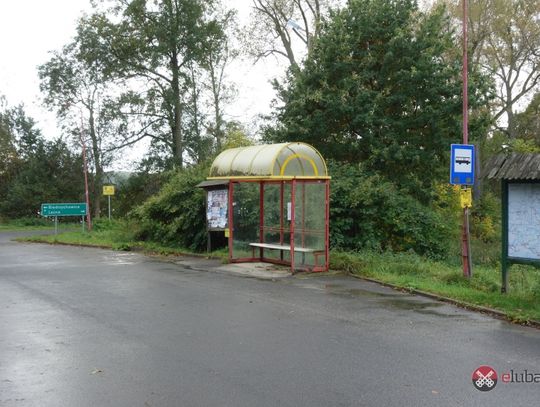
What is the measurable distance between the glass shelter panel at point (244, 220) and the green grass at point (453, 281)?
2.98 metres

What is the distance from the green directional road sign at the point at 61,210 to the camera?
34.2 m

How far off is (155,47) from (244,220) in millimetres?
28039

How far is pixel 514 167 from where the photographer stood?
10367 millimetres

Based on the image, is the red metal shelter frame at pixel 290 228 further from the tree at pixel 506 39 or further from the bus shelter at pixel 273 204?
the tree at pixel 506 39

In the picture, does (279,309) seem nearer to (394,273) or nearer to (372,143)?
(394,273)

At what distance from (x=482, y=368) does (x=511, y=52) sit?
1381 inches

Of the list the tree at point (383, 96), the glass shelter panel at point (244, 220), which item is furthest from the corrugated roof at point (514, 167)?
the tree at point (383, 96)

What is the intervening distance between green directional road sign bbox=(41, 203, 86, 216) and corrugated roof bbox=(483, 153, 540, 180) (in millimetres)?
27815

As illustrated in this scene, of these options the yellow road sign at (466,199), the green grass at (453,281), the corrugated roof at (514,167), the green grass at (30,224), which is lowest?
the green grass at (30,224)

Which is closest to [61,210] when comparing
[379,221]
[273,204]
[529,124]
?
[273,204]

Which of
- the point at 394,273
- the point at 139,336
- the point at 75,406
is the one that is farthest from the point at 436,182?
the point at 75,406

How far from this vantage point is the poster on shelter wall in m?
18.4

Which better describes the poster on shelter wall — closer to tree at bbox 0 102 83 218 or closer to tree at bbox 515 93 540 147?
tree at bbox 515 93 540 147

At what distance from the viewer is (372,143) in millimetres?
22797
